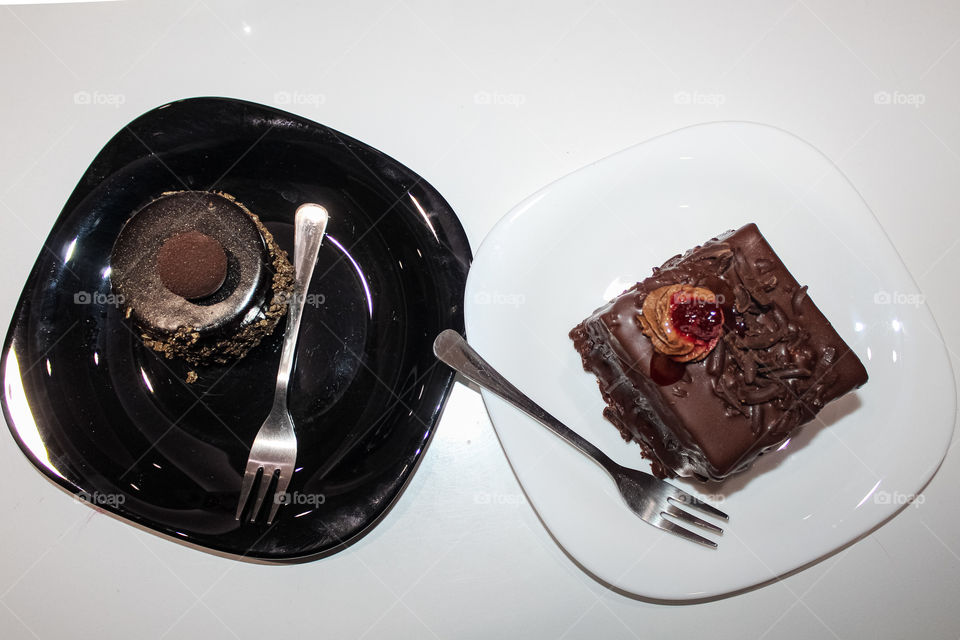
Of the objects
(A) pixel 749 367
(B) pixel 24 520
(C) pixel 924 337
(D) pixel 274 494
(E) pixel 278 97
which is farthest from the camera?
(E) pixel 278 97

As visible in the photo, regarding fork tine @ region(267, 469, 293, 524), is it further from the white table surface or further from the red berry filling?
the red berry filling

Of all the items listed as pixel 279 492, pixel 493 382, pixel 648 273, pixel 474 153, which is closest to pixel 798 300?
pixel 648 273

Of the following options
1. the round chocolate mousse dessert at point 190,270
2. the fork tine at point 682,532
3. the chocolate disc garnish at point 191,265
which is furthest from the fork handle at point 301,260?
the fork tine at point 682,532

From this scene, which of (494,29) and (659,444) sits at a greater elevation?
(494,29)

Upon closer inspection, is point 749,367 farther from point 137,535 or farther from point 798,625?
point 137,535

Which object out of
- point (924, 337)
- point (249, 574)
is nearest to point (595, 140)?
point (924, 337)

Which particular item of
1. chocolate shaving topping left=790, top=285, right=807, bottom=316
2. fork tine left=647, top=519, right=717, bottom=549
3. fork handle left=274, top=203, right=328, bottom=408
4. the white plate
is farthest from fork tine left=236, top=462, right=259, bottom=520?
chocolate shaving topping left=790, top=285, right=807, bottom=316

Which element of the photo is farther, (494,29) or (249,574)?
(494,29)
